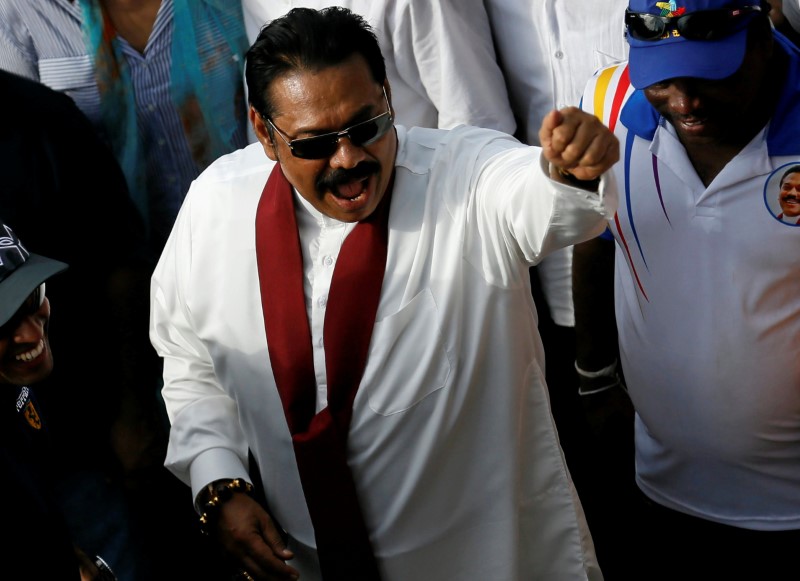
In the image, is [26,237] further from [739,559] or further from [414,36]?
[739,559]

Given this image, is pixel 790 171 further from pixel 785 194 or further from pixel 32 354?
pixel 32 354

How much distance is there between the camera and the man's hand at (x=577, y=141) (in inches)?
80.6

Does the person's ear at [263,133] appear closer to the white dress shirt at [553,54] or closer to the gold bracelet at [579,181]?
the gold bracelet at [579,181]

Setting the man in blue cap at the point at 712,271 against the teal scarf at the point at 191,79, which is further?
the teal scarf at the point at 191,79

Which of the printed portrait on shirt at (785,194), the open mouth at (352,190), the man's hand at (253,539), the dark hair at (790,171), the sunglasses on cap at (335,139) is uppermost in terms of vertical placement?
the sunglasses on cap at (335,139)

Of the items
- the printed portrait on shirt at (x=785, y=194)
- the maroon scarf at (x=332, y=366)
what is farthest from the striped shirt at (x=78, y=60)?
the printed portrait on shirt at (x=785, y=194)

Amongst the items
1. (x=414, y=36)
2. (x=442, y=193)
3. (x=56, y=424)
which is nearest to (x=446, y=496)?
(x=442, y=193)

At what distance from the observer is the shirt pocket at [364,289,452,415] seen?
262 centimetres

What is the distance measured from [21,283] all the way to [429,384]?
3.05ft

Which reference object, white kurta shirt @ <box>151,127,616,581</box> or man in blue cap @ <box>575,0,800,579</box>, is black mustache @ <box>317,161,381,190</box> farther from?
man in blue cap @ <box>575,0,800,579</box>

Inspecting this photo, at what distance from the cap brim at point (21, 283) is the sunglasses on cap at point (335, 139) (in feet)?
1.98

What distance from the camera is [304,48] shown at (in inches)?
102

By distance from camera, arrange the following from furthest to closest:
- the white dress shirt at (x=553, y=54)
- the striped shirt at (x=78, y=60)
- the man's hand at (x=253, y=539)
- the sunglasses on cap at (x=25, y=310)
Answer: the striped shirt at (x=78, y=60)
the white dress shirt at (x=553, y=54)
the man's hand at (x=253, y=539)
the sunglasses on cap at (x=25, y=310)

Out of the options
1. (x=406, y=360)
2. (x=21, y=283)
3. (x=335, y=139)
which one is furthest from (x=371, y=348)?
(x=21, y=283)
